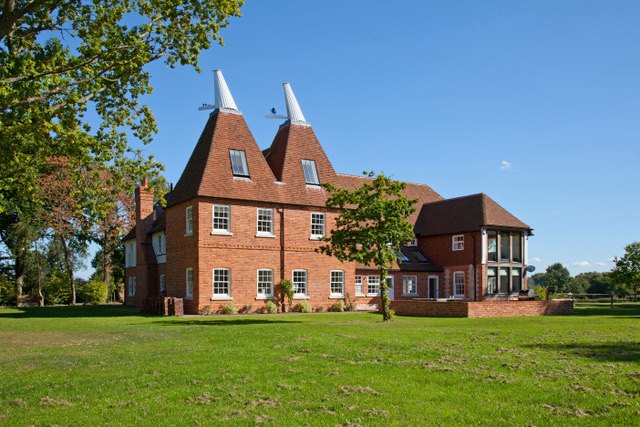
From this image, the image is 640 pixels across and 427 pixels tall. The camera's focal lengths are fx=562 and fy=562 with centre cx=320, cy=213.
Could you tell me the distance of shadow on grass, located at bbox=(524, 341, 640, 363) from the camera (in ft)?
39.1

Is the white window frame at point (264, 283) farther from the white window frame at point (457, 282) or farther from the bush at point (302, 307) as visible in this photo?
the white window frame at point (457, 282)

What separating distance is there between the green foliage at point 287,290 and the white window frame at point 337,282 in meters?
3.48

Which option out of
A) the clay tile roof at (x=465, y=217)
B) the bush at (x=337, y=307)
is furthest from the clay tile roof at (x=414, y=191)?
the bush at (x=337, y=307)

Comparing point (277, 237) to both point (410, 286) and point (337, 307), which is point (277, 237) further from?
point (410, 286)

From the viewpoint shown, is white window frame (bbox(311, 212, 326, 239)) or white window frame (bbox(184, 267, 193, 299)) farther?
white window frame (bbox(311, 212, 326, 239))

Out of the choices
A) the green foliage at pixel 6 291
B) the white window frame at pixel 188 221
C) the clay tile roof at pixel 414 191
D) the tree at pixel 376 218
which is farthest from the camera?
the green foliage at pixel 6 291

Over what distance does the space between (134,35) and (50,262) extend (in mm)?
41520

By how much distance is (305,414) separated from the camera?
26.0 ft

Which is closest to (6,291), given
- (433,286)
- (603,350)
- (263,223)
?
(263,223)

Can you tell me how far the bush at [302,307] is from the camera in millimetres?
33312

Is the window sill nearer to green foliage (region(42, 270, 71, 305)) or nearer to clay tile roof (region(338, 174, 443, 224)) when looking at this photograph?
clay tile roof (region(338, 174, 443, 224))

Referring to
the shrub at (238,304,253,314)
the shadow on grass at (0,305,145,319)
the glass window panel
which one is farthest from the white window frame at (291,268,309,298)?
the glass window panel

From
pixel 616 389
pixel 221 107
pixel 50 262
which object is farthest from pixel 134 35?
pixel 50 262

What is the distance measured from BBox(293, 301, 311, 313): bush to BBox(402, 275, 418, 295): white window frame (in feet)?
30.3
